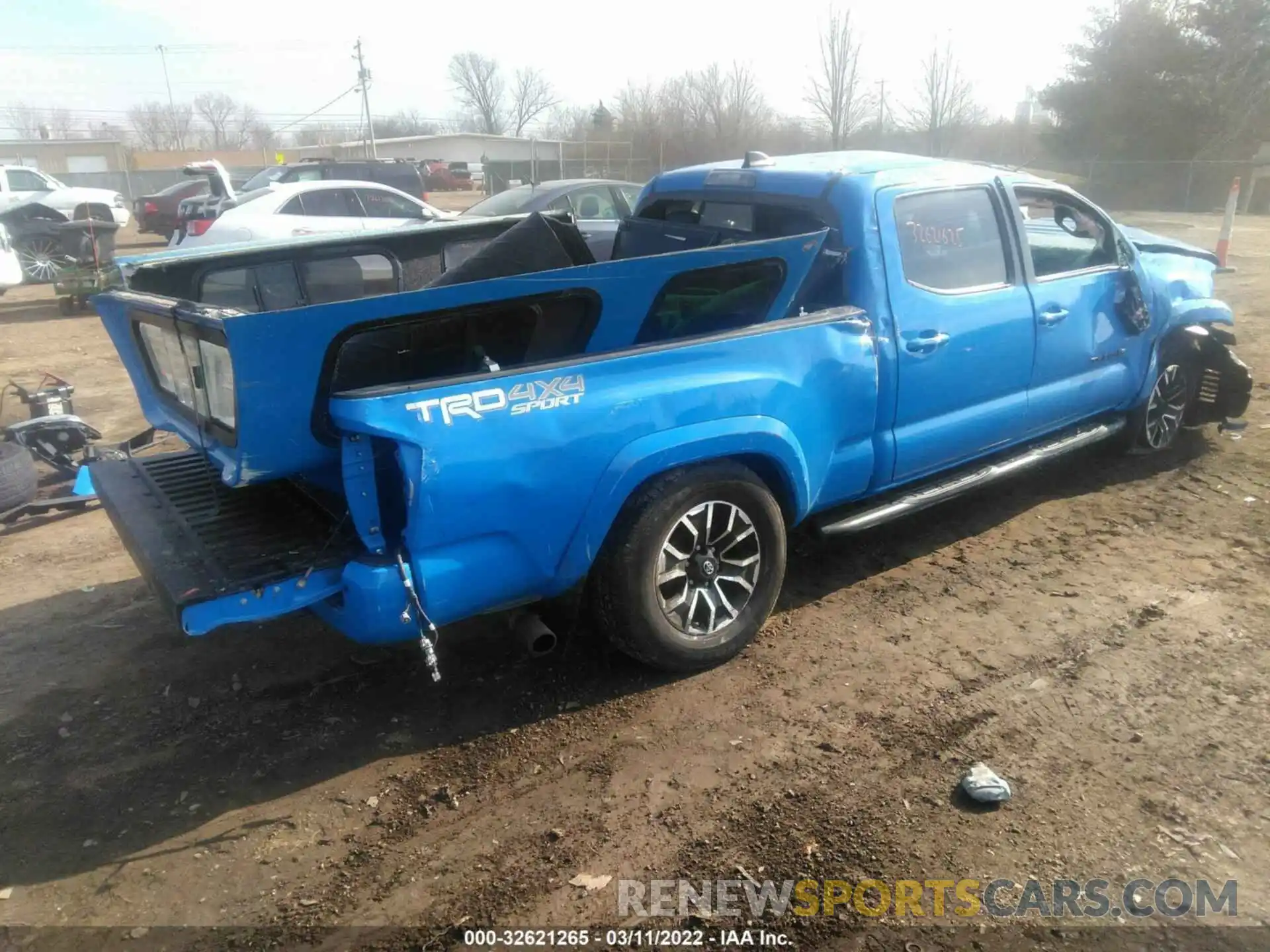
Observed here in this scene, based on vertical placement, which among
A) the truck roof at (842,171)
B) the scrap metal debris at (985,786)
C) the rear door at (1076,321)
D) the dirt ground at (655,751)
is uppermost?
the truck roof at (842,171)

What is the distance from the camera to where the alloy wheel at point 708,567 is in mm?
3498

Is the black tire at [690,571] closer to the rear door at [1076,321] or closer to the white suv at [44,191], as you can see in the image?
the rear door at [1076,321]

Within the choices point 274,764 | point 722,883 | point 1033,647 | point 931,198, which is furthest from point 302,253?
point 1033,647

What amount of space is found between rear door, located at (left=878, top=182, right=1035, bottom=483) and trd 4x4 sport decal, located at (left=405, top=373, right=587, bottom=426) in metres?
1.69

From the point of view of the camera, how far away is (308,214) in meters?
12.5

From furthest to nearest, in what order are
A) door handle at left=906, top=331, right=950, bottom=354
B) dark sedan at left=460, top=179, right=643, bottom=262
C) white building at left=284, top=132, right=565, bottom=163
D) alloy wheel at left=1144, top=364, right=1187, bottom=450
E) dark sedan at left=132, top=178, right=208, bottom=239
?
1. white building at left=284, top=132, right=565, bottom=163
2. dark sedan at left=132, top=178, right=208, bottom=239
3. dark sedan at left=460, top=179, right=643, bottom=262
4. alloy wheel at left=1144, top=364, right=1187, bottom=450
5. door handle at left=906, top=331, right=950, bottom=354

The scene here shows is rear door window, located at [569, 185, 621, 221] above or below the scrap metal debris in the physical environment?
above

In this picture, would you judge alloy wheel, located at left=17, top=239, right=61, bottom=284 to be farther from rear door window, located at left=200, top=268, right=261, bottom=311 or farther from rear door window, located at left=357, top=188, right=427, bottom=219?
rear door window, located at left=200, top=268, right=261, bottom=311

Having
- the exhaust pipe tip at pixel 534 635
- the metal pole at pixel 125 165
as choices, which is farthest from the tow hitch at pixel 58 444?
the metal pole at pixel 125 165

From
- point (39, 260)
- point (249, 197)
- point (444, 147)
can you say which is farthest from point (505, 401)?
point (444, 147)

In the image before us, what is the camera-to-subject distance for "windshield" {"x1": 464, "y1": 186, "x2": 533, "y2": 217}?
10781 millimetres

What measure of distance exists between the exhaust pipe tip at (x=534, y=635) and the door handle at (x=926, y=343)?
202 cm

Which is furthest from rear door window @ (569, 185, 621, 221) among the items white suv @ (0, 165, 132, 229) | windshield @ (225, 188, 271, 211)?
white suv @ (0, 165, 132, 229)

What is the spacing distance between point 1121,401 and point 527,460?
13.1 feet
